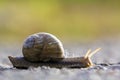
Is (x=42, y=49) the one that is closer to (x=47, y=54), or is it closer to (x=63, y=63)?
(x=47, y=54)

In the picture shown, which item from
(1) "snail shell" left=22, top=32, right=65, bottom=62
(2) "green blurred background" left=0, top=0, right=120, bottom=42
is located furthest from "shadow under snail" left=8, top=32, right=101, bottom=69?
(2) "green blurred background" left=0, top=0, right=120, bottom=42

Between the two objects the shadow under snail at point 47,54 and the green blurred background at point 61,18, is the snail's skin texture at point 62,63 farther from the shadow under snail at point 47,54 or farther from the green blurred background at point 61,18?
the green blurred background at point 61,18

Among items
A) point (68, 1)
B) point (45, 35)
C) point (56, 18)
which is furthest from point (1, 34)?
point (45, 35)

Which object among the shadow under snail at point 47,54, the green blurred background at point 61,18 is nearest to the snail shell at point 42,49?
the shadow under snail at point 47,54

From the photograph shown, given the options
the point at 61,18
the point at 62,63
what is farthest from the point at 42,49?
the point at 61,18

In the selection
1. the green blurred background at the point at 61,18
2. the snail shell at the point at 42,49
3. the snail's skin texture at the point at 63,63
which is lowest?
the snail's skin texture at the point at 63,63

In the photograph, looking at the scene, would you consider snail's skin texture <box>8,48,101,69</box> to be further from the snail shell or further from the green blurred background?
the green blurred background
